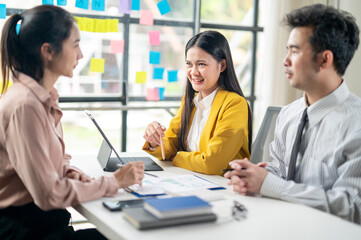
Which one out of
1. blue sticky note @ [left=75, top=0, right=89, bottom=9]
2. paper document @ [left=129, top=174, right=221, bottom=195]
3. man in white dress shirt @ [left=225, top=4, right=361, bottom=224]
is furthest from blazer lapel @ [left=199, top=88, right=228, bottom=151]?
blue sticky note @ [left=75, top=0, right=89, bottom=9]

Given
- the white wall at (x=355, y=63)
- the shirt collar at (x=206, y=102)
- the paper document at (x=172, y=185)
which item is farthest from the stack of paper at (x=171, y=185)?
the white wall at (x=355, y=63)

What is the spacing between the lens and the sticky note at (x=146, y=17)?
140 inches

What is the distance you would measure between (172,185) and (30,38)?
78 cm

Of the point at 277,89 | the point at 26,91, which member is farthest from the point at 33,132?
the point at 277,89

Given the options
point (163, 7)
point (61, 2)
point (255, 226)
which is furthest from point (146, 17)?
point (255, 226)

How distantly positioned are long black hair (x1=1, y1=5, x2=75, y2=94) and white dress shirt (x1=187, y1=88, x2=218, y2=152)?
971mm

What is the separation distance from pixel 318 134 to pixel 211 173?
549 millimetres

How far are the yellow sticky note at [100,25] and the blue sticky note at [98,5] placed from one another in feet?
0.29

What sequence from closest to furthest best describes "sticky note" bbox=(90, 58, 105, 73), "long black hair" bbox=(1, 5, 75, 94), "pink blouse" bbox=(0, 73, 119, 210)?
"pink blouse" bbox=(0, 73, 119, 210) < "long black hair" bbox=(1, 5, 75, 94) < "sticky note" bbox=(90, 58, 105, 73)

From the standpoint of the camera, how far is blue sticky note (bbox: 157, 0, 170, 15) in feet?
11.8

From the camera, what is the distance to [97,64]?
3457mm

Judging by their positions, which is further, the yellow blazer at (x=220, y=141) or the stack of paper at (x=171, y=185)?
the yellow blazer at (x=220, y=141)

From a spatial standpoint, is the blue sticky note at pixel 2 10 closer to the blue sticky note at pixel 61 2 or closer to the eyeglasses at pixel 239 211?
the blue sticky note at pixel 61 2

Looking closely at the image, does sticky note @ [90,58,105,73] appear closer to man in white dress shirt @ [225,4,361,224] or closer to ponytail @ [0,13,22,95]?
ponytail @ [0,13,22,95]
